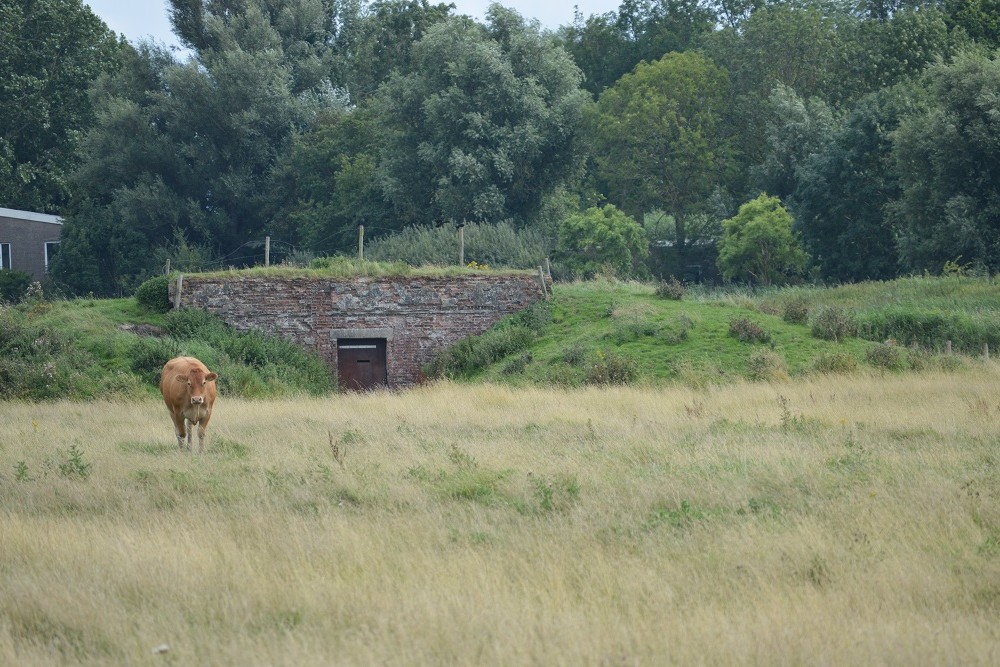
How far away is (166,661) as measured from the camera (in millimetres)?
7031

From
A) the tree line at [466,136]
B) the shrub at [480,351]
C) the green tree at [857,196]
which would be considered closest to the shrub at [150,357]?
the shrub at [480,351]

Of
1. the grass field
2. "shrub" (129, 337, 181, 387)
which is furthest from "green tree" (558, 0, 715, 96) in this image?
the grass field

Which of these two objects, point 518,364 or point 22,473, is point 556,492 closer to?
point 22,473

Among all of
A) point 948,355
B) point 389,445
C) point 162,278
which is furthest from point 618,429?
point 162,278

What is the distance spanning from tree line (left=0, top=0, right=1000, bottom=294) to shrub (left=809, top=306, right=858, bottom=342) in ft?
44.9

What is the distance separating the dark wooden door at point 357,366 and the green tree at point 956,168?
66.4 ft

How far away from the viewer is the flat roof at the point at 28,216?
2003 inches

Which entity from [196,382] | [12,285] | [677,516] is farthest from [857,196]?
[677,516]

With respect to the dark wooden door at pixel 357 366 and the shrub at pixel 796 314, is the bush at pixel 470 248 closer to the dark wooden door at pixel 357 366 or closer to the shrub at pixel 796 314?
the dark wooden door at pixel 357 366

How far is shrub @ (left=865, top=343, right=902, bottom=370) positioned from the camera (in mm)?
24625

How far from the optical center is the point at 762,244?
152 ft

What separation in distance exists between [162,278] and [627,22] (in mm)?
47142

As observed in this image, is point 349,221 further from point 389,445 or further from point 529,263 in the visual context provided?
point 389,445

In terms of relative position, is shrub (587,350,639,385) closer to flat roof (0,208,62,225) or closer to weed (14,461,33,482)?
weed (14,461,33,482)
